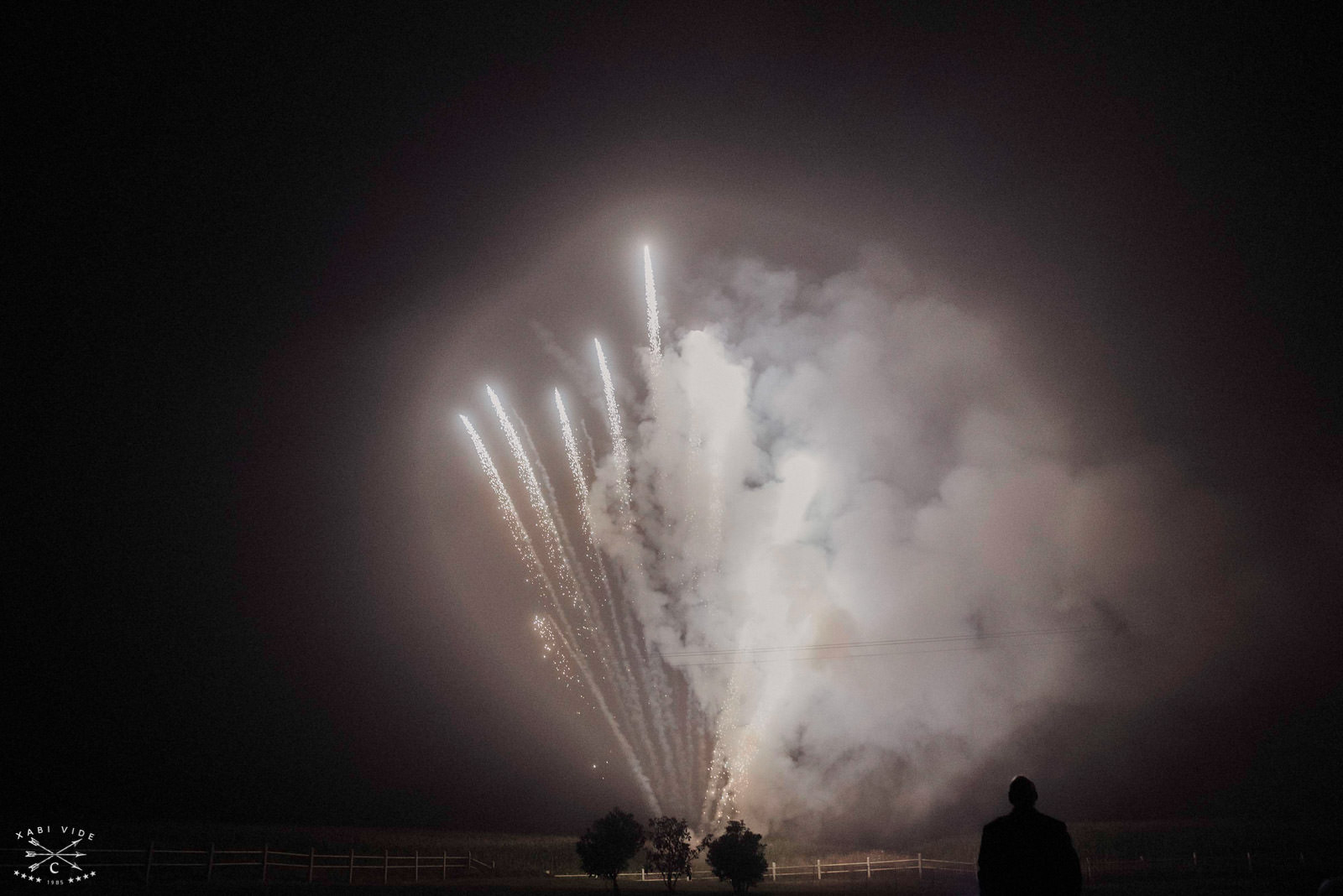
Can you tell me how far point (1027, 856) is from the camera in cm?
575

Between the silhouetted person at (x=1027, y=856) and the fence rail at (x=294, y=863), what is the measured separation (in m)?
21.1

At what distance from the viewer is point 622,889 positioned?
2888 centimetres

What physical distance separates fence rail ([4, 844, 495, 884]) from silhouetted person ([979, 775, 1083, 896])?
21.1m

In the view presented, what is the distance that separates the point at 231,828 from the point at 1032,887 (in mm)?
51450

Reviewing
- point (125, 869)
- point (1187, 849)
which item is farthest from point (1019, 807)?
point (1187, 849)

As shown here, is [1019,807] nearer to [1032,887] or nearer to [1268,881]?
[1032,887]

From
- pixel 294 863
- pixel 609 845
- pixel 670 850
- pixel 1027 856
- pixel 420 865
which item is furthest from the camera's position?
pixel 420 865

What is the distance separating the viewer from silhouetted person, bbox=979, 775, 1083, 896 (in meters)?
→ 5.74

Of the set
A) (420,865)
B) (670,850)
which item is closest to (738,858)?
(670,850)

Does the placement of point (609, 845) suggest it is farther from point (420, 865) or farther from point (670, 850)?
point (420, 865)

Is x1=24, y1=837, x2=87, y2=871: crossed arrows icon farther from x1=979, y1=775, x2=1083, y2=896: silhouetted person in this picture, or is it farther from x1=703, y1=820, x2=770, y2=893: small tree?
x1=979, y1=775, x2=1083, y2=896: silhouetted person

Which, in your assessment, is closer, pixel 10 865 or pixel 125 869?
pixel 10 865

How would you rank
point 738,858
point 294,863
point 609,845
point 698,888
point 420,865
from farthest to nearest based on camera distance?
point 698,888 → point 420,865 → point 738,858 → point 609,845 → point 294,863

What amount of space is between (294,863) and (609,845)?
9604 mm
